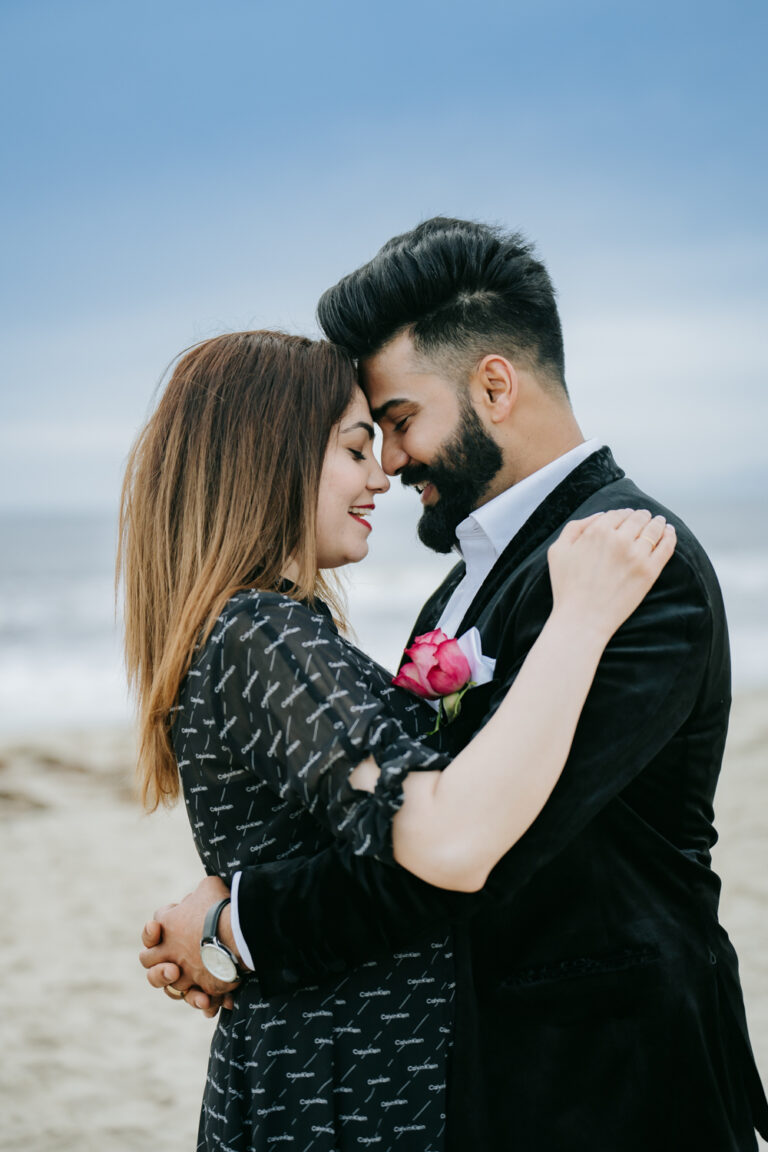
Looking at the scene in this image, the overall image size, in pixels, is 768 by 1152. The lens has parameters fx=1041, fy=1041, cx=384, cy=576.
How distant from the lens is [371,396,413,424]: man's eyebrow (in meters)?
2.49

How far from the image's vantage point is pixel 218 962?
1874mm

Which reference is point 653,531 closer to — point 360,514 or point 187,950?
point 360,514

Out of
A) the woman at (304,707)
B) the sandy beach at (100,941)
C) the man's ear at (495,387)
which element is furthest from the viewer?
the sandy beach at (100,941)

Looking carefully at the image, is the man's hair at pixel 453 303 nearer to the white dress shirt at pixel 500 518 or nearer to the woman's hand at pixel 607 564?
the white dress shirt at pixel 500 518

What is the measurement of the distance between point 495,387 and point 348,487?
51cm

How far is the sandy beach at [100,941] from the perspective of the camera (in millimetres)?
4332

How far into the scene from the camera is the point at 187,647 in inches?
76.1

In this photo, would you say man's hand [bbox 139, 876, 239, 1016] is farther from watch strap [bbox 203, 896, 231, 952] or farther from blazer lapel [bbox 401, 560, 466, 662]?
blazer lapel [bbox 401, 560, 466, 662]

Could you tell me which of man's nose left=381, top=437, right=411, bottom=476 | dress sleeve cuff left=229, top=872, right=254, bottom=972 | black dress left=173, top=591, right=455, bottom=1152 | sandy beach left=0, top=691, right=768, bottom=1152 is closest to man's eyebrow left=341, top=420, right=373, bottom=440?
man's nose left=381, top=437, right=411, bottom=476

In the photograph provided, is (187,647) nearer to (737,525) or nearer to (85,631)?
(85,631)

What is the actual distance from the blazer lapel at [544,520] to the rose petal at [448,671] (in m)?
0.28

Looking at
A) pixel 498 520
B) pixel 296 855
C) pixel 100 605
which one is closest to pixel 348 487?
pixel 498 520

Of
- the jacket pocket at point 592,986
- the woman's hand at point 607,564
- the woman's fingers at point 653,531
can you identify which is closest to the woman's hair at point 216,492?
the woman's hand at point 607,564

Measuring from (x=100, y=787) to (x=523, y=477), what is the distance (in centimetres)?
662
